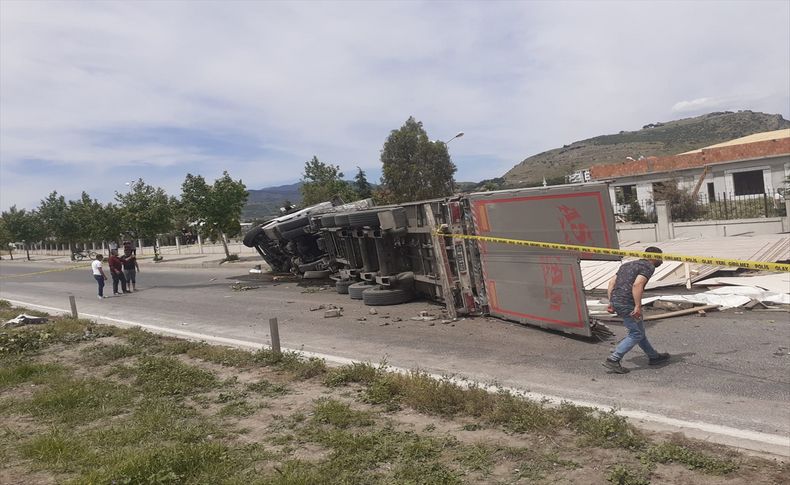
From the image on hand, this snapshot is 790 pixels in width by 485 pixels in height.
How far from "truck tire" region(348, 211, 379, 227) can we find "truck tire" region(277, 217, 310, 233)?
11.9 feet

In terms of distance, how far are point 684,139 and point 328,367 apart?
390 ft

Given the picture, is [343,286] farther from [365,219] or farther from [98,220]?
[98,220]

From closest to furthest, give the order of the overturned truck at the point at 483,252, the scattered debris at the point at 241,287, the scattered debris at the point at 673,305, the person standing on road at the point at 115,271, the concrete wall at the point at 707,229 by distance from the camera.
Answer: the overturned truck at the point at 483,252, the scattered debris at the point at 673,305, the scattered debris at the point at 241,287, the person standing on road at the point at 115,271, the concrete wall at the point at 707,229

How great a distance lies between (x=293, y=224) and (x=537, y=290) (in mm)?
8075

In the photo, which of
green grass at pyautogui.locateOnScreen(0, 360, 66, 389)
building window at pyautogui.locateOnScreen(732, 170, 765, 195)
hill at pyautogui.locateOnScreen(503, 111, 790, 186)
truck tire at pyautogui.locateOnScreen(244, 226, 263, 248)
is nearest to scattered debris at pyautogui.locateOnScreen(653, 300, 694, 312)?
green grass at pyautogui.locateOnScreen(0, 360, 66, 389)

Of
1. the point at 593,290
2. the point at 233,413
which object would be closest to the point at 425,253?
the point at 593,290

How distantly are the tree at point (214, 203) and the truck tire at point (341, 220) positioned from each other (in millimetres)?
17445

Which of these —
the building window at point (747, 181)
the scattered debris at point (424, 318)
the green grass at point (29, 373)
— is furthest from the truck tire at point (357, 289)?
the building window at point (747, 181)

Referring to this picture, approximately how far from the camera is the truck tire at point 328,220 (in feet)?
39.8

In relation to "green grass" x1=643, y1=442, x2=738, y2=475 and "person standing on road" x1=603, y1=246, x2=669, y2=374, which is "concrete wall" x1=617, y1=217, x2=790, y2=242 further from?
"green grass" x1=643, y1=442, x2=738, y2=475

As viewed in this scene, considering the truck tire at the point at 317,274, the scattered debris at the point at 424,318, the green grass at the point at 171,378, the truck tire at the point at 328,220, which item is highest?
the truck tire at the point at 328,220

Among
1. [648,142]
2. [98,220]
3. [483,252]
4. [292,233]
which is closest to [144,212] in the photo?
[98,220]

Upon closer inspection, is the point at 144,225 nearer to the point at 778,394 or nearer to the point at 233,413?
the point at 233,413

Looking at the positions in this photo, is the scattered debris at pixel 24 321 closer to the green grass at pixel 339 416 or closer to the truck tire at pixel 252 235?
the truck tire at pixel 252 235
